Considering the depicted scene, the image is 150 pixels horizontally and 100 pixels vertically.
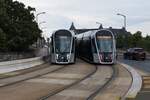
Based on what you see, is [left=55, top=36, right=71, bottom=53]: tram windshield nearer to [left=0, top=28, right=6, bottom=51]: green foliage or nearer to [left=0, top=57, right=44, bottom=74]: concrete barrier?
[left=0, top=57, right=44, bottom=74]: concrete barrier

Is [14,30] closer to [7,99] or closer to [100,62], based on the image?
[100,62]

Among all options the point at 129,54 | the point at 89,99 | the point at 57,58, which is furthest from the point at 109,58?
the point at 89,99

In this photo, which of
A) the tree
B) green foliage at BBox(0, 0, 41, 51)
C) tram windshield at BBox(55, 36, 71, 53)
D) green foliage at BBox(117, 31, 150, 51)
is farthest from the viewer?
the tree

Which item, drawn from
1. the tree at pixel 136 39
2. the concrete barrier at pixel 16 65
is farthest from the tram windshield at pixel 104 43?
the tree at pixel 136 39

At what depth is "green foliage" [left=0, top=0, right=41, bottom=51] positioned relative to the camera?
2361 inches

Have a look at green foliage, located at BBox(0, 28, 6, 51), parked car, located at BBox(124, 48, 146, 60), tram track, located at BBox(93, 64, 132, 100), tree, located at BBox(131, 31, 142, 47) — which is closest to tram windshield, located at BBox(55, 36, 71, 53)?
green foliage, located at BBox(0, 28, 6, 51)

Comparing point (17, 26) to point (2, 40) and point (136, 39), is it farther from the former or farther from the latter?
point (136, 39)

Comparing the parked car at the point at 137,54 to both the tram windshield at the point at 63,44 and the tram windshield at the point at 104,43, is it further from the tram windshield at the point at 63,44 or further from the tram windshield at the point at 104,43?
the tram windshield at the point at 63,44

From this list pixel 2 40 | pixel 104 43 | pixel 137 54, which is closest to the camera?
pixel 104 43

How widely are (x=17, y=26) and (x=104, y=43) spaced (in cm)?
2015

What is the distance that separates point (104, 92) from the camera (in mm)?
20516

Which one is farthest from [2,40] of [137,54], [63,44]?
[137,54]

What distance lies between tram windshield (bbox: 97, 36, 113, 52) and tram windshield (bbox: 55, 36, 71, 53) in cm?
296

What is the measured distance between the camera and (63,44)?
46.1 meters
